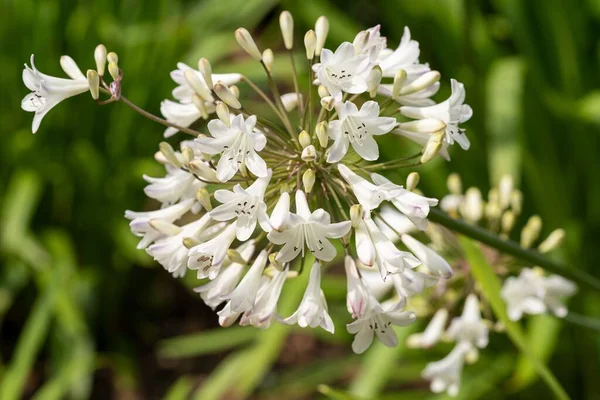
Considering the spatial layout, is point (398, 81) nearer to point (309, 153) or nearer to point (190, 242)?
point (309, 153)

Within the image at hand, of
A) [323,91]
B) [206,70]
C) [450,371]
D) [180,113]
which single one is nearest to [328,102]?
[323,91]

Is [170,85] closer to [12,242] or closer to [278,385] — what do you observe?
[12,242]

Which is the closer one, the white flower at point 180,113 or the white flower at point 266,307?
the white flower at point 266,307

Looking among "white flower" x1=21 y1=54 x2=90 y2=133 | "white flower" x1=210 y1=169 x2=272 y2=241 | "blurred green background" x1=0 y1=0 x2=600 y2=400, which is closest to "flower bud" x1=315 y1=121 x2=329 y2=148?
"white flower" x1=210 y1=169 x2=272 y2=241

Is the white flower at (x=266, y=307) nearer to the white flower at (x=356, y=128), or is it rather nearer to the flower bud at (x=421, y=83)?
the white flower at (x=356, y=128)

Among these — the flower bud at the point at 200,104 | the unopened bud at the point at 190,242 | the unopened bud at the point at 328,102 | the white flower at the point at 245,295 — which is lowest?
the white flower at the point at 245,295

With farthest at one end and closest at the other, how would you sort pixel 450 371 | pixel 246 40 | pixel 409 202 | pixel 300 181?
pixel 450 371, pixel 246 40, pixel 300 181, pixel 409 202

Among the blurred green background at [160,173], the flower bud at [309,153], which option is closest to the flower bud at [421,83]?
the flower bud at [309,153]

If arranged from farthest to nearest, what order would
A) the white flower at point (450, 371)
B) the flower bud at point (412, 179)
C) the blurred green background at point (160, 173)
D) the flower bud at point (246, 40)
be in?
the blurred green background at point (160, 173)
the white flower at point (450, 371)
the flower bud at point (246, 40)
the flower bud at point (412, 179)
